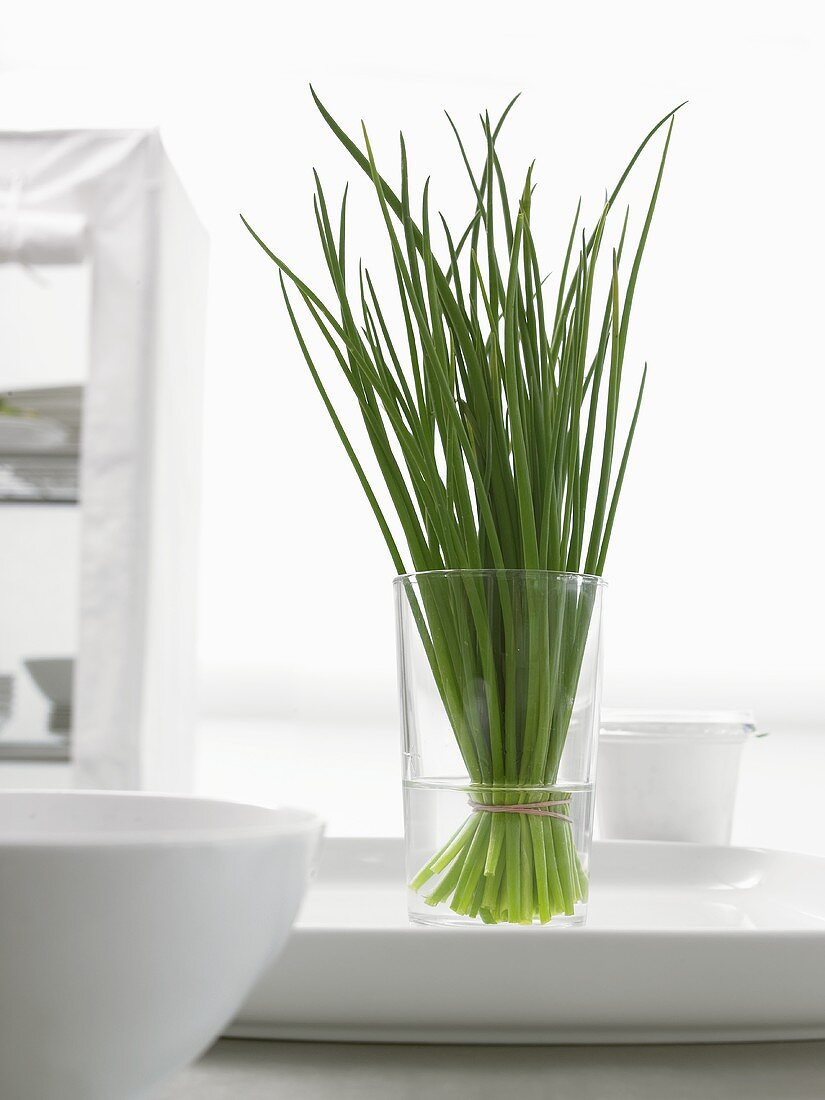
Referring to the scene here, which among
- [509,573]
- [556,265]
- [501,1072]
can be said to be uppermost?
[556,265]

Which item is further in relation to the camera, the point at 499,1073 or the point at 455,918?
the point at 455,918

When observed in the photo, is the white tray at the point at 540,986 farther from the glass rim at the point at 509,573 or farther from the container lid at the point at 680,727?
the container lid at the point at 680,727

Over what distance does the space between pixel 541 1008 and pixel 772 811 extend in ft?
7.97

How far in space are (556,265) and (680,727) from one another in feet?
6.28

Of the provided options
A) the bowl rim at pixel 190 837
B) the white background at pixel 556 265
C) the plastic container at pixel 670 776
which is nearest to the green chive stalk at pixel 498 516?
the bowl rim at pixel 190 837

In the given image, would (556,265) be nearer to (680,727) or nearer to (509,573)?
(680,727)

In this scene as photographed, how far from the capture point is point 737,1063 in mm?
345

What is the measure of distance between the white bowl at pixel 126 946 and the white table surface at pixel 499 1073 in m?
0.12

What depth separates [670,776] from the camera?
2.69ft

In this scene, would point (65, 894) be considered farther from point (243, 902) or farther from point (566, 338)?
point (566, 338)

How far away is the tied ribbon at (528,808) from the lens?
0.48m

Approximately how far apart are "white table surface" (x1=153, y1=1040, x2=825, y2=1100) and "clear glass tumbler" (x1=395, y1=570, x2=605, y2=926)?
4.7 inches

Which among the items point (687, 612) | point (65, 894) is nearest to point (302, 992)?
point (65, 894)

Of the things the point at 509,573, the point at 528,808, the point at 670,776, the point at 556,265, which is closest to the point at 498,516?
the point at 509,573
